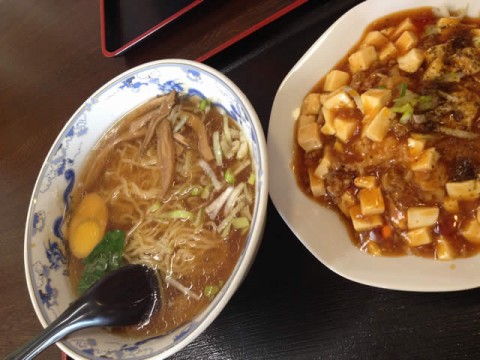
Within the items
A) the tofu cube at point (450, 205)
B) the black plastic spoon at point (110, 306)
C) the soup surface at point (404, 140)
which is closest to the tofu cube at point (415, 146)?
the soup surface at point (404, 140)

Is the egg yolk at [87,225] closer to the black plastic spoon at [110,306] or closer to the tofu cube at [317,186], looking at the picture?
the black plastic spoon at [110,306]

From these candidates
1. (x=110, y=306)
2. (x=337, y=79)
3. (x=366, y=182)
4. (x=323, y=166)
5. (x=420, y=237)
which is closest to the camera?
(x=110, y=306)

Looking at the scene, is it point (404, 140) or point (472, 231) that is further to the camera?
point (404, 140)

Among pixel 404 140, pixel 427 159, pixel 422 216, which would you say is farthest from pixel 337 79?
pixel 422 216

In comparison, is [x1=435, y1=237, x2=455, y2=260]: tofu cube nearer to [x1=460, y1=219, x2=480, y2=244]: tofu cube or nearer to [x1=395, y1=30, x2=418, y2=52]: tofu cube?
[x1=460, y1=219, x2=480, y2=244]: tofu cube

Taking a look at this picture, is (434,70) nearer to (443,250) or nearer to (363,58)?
(363,58)

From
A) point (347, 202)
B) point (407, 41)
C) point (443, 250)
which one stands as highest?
point (407, 41)

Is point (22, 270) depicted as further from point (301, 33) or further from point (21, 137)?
point (301, 33)

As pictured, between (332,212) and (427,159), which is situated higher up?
(427,159)

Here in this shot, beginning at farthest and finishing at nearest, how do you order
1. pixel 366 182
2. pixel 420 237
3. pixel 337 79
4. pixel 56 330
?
pixel 337 79 → pixel 366 182 → pixel 420 237 → pixel 56 330
